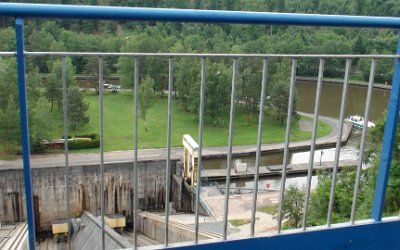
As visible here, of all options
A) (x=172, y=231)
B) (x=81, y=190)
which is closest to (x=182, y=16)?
(x=172, y=231)

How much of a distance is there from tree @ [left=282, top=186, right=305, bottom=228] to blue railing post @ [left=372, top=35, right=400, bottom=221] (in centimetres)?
892

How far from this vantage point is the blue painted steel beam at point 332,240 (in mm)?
1998

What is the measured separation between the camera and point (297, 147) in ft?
76.3

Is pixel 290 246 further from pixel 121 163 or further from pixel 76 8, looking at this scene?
pixel 121 163

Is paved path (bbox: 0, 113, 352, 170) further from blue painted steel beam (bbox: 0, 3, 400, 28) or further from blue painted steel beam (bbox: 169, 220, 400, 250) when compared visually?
blue painted steel beam (bbox: 0, 3, 400, 28)

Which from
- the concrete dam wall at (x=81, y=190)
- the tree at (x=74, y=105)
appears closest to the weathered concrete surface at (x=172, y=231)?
the tree at (x=74, y=105)

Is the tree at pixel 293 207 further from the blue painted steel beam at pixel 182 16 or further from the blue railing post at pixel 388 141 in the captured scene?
the blue painted steel beam at pixel 182 16

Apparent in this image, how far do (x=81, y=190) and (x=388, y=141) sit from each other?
59.1 feet

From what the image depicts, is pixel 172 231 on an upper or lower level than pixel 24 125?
lower

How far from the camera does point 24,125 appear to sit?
5.31 ft

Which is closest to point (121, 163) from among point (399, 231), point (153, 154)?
point (153, 154)

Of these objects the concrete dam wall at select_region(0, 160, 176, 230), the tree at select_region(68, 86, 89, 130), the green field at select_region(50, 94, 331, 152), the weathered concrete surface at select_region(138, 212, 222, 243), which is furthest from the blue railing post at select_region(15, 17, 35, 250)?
the green field at select_region(50, 94, 331, 152)

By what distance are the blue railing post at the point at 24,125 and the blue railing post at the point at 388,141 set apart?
5.49 ft

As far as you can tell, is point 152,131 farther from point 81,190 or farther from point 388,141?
point 388,141
